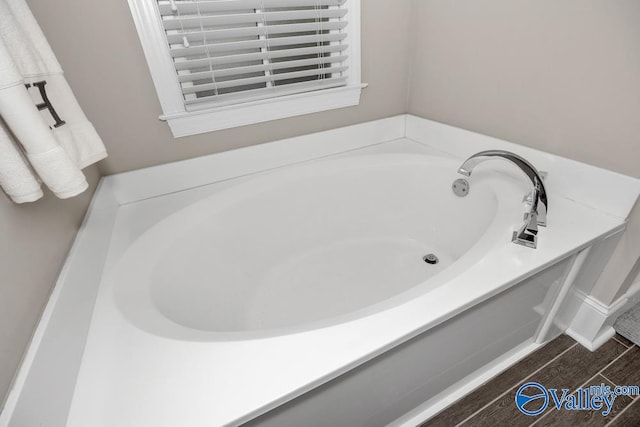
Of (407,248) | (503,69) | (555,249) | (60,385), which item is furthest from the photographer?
(407,248)

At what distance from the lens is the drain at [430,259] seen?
1550 mm

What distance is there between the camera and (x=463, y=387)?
1141 mm

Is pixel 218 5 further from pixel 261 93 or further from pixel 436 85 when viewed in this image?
pixel 436 85

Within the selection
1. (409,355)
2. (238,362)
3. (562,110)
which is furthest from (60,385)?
(562,110)

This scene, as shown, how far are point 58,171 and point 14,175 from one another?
74 millimetres

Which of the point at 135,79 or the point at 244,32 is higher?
the point at 244,32

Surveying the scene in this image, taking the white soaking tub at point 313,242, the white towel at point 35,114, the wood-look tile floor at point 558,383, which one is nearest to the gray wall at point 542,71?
the white soaking tub at point 313,242

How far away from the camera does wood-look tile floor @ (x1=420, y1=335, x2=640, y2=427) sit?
107cm

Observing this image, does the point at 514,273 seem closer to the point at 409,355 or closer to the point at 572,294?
the point at 409,355

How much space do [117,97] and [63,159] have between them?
0.68 metres

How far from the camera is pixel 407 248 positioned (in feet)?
5.38

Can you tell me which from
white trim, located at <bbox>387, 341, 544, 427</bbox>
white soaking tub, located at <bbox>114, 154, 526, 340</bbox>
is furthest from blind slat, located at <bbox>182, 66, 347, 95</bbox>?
white trim, located at <bbox>387, 341, 544, 427</bbox>

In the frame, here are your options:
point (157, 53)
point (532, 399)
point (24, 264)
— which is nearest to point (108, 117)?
point (157, 53)

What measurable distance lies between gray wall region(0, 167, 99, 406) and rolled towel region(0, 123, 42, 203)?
6 centimetres
